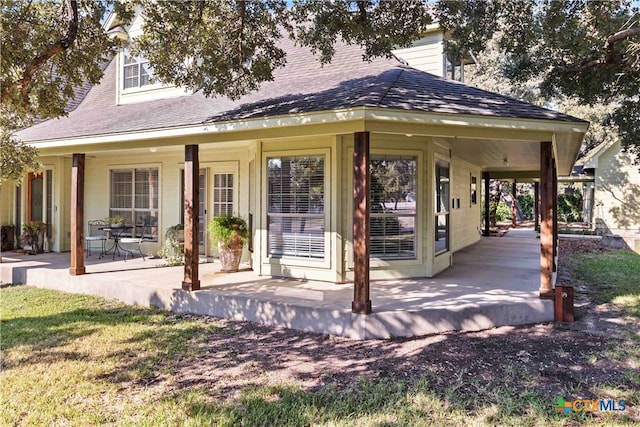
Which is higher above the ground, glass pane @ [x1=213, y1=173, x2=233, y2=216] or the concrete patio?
glass pane @ [x1=213, y1=173, x2=233, y2=216]

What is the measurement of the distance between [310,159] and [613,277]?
6.65 m

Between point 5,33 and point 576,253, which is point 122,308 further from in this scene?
point 576,253

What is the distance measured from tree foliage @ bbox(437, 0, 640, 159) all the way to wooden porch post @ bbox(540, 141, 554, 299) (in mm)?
2479

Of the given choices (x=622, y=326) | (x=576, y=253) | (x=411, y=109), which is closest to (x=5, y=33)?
(x=411, y=109)

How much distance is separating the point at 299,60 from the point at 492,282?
5816 mm

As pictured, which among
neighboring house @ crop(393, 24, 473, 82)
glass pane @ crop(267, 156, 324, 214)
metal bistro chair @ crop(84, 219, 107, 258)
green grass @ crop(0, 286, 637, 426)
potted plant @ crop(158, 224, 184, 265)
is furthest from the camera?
metal bistro chair @ crop(84, 219, 107, 258)

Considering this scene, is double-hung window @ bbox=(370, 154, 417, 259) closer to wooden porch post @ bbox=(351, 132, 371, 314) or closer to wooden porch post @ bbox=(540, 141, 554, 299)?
wooden porch post @ bbox=(351, 132, 371, 314)

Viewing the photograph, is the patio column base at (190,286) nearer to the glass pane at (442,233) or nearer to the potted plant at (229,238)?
the potted plant at (229,238)

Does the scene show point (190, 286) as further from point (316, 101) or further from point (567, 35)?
point (567, 35)

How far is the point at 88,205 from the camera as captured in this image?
443 inches

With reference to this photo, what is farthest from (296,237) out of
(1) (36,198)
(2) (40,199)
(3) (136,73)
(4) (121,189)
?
(1) (36,198)

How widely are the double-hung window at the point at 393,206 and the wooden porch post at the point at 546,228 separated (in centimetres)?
204

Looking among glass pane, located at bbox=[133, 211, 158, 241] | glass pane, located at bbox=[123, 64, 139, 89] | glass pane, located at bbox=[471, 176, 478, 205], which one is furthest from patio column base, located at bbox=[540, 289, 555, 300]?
glass pane, located at bbox=[123, 64, 139, 89]

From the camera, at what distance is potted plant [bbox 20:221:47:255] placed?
34.9ft
